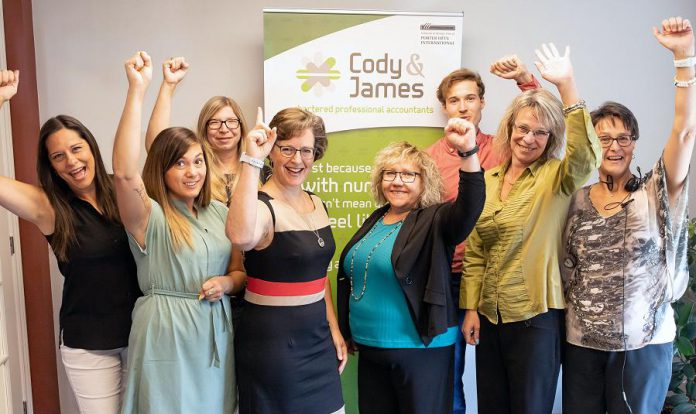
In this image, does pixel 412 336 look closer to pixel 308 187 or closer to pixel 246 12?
pixel 308 187

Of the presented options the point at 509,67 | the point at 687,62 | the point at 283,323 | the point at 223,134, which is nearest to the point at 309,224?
the point at 283,323

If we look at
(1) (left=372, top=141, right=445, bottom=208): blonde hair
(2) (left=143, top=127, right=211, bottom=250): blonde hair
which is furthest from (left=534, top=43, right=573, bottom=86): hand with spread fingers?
(2) (left=143, top=127, right=211, bottom=250): blonde hair

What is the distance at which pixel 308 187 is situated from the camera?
2.78 m

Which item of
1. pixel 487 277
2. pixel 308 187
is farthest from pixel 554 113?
pixel 308 187

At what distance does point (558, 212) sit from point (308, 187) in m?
1.40

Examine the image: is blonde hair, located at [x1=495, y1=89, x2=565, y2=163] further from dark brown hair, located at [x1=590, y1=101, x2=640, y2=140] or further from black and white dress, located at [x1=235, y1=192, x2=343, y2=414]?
black and white dress, located at [x1=235, y1=192, x2=343, y2=414]

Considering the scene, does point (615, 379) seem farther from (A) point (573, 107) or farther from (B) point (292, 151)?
(B) point (292, 151)

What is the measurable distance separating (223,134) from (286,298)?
0.94 meters

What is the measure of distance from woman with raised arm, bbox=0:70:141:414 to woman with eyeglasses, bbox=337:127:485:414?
89 cm

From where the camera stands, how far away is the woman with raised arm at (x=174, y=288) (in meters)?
1.61

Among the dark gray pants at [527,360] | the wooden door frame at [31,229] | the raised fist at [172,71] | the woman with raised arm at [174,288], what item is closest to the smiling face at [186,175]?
the woman with raised arm at [174,288]

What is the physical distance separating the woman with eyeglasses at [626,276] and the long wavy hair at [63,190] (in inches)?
72.0

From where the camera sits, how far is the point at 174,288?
1644mm

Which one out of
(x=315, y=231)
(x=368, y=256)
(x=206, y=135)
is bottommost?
(x=368, y=256)
